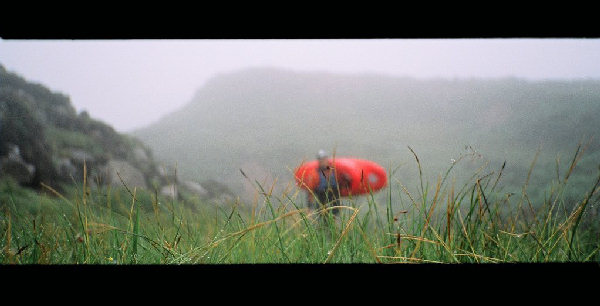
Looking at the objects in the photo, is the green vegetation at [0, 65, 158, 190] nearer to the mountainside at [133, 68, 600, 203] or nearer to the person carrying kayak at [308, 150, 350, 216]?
the mountainside at [133, 68, 600, 203]

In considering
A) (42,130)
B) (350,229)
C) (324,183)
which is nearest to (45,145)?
(42,130)

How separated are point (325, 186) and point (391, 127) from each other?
0.48 m

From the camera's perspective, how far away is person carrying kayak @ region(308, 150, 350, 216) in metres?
1.58

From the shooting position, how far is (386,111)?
198 cm

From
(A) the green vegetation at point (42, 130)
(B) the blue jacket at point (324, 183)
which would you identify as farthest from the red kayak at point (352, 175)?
(A) the green vegetation at point (42, 130)

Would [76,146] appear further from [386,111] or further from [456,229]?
[456,229]

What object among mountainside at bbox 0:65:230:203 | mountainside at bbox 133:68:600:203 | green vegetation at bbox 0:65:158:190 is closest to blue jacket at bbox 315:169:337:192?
mountainside at bbox 133:68:600:203

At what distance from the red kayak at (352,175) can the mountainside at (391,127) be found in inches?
1.8

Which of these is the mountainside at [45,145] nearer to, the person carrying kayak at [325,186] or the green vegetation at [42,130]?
the green vegetation at [42,130]

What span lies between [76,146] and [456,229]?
9.85ft

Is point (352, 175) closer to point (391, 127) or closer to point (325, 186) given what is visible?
point (325, 186)

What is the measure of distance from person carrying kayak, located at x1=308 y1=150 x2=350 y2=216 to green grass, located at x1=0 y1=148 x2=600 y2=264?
3.4 inches

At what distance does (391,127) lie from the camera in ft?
6.07
